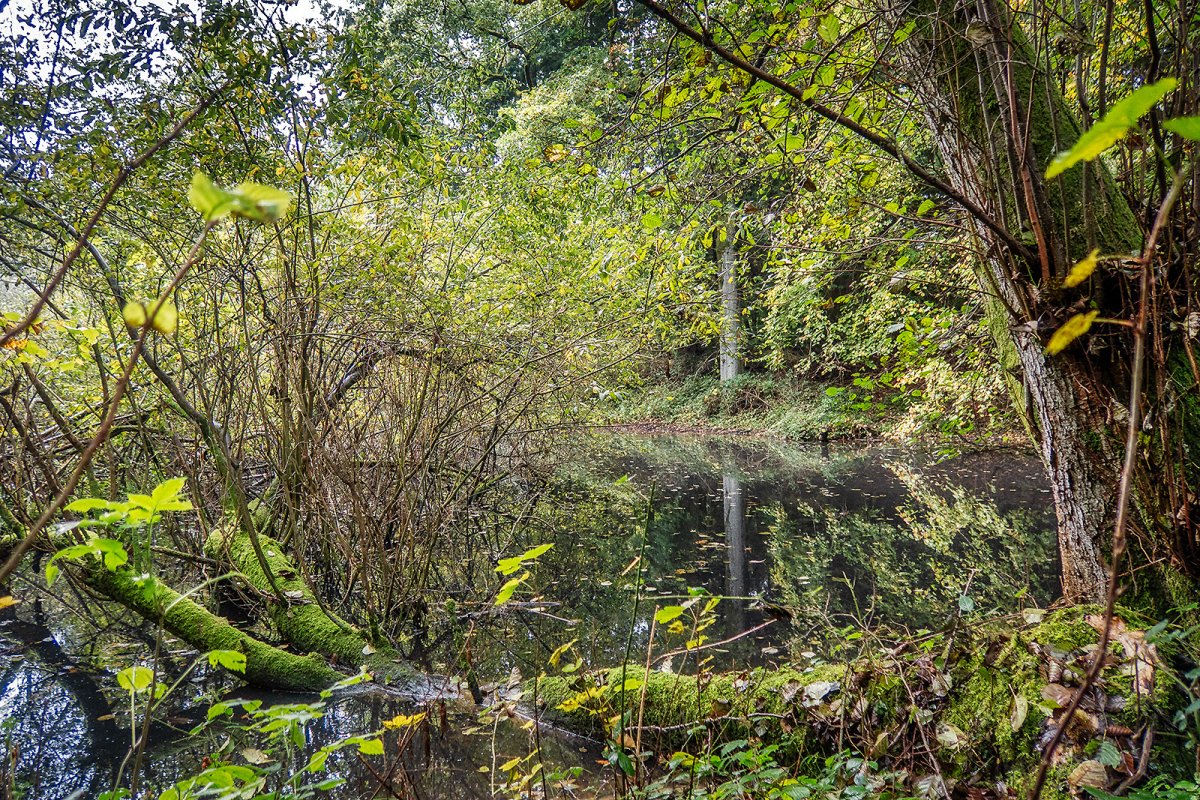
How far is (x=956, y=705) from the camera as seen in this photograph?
2.17 meters

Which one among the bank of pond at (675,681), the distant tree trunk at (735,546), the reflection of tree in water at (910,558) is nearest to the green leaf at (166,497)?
the bank of pond at (675,681)

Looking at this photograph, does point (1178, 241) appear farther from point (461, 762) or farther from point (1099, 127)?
point (461, 762)

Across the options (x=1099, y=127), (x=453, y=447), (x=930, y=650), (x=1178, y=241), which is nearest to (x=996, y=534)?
(x=930, y=650)

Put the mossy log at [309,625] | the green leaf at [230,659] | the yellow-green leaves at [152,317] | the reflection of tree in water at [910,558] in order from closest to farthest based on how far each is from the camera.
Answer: the yellow-green leaves at [152,317]
the green leaf at [230,659]
the mossy log at [309,625]
the reflection of tree in water at [910,558]

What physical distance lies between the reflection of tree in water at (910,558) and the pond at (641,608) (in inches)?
1.0

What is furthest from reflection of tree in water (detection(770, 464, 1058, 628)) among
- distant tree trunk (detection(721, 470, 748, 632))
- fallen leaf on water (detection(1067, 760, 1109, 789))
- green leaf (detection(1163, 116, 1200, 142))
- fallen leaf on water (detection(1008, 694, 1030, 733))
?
green leaf (detection(1163, 116, 1200, 142))

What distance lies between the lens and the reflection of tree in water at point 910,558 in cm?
434

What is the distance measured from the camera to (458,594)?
5020mm

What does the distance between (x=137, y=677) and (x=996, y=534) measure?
6.48 metres

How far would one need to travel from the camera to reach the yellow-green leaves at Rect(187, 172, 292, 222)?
0.63 meters

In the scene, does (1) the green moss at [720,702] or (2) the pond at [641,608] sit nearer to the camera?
(1) the green moss at [720,702]

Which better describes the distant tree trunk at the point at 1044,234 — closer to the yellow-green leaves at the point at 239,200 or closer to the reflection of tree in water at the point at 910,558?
the reflection of tree in water at the point at 910,558

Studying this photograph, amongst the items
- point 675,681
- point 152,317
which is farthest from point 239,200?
point 675,681

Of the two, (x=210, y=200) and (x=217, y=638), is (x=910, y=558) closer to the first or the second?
(x=217, y=638)
